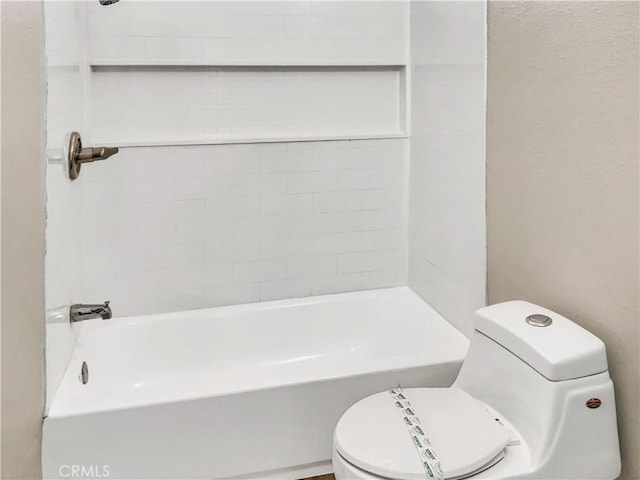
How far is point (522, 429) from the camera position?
154 centimetres

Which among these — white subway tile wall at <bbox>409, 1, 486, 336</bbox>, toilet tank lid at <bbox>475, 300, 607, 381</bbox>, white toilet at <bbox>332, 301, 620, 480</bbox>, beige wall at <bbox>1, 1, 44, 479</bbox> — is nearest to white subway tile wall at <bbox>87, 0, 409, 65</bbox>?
white subway tile wall at <bbox>409, 1, 486, 336</bbox>

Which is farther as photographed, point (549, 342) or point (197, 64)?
point (197, 64)

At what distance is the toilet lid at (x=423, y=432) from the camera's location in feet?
4.52

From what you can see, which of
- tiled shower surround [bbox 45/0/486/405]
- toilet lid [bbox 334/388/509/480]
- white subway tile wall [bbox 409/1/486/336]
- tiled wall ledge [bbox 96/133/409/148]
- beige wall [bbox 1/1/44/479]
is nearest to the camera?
beige wall [bbox 1/1/44/479]

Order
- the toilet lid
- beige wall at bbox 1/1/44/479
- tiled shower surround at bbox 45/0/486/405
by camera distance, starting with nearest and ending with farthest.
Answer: beige wall at bbox 1/1/44/479, the toilet lid, tiled shower surround at bbox 45/0/486/405

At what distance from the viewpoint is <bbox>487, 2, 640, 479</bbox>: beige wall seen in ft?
4.67

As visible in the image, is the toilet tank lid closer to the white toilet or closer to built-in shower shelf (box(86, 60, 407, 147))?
the white toilet

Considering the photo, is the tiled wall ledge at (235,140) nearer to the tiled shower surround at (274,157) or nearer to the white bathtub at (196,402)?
the tiled shower surround at (274,157)

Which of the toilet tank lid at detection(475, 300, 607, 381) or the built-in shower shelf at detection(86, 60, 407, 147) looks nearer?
the toilet tank lid at detection(475, 300, 607, 381)

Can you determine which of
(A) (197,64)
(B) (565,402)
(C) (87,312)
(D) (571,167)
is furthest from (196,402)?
(A) (197,64)

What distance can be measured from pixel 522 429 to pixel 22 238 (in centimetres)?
141

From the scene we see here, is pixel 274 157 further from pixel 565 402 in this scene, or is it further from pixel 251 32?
pixel 565 402

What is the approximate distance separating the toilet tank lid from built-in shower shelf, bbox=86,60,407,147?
1.35m

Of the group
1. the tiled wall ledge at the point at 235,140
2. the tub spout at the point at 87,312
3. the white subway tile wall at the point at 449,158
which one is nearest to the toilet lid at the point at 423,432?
the white subway tile wall at the point at 449,158
